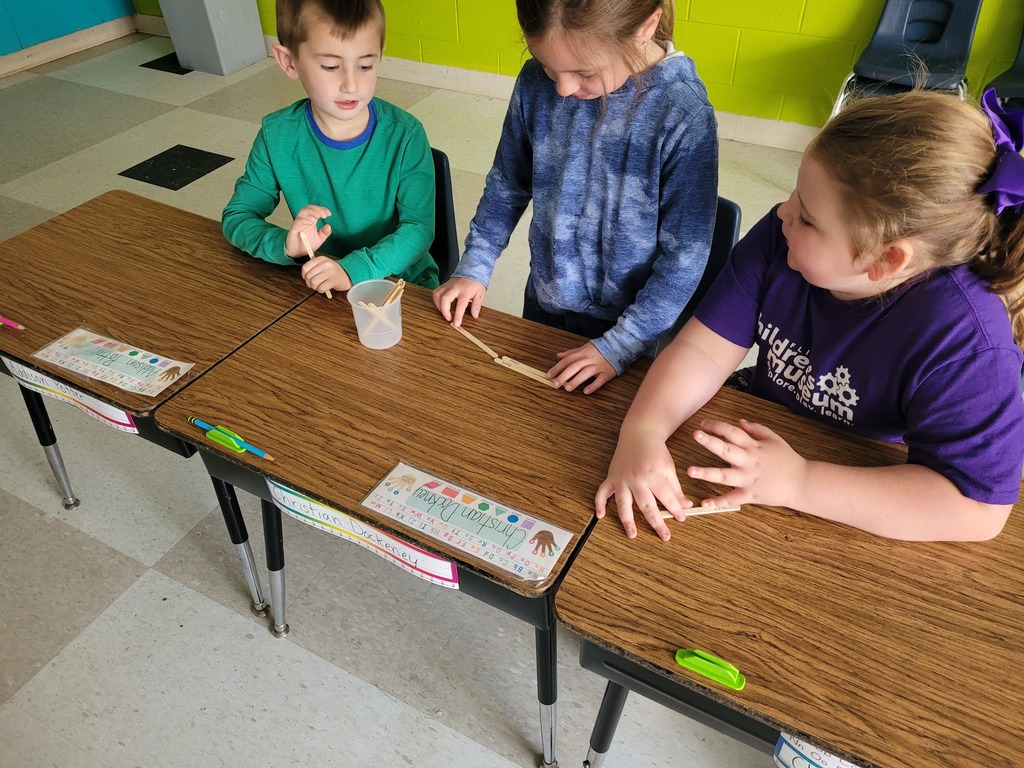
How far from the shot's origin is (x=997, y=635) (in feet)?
2.31

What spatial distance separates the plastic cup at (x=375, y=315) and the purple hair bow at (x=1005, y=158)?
76cm

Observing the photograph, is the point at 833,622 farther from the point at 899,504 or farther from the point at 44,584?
the point at 44,584

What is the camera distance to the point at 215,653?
148 cm

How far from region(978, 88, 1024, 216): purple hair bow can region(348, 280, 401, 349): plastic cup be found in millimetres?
758

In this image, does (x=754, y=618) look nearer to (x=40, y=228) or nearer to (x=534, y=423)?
(x=534, y=423)

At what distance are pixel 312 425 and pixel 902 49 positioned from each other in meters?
2.83

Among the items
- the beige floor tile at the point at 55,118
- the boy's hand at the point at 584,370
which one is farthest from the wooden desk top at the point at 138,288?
the beige floor tile at the point at 55,118

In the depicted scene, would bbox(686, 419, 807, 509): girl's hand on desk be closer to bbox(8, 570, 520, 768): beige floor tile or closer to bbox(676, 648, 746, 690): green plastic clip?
bbox(676, 648, 746, 690): green plastic clip

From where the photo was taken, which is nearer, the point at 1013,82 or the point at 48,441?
the point at 48,441

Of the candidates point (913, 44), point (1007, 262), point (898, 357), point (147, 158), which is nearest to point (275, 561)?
point (898, 357)

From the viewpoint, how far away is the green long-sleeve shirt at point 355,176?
4.58 ft

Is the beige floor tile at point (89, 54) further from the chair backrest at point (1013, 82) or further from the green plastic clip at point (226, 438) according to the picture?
the chair backrest at point (1013, 82)

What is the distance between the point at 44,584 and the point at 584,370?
137 centimetres

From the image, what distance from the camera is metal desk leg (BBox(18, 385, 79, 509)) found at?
5.03 feet
